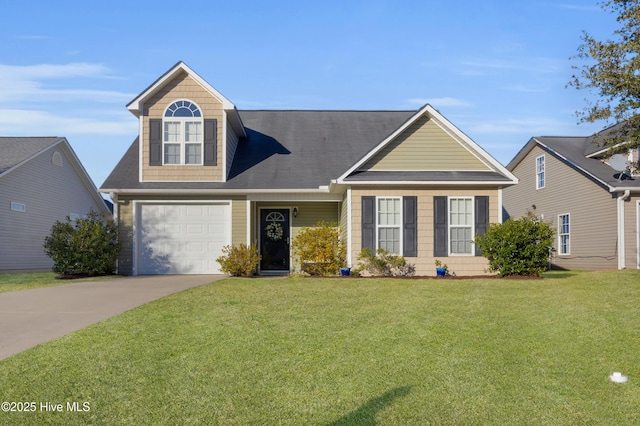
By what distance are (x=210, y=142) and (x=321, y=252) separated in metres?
4.86

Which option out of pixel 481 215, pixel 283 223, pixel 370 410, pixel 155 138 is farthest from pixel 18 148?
pixel 370 410

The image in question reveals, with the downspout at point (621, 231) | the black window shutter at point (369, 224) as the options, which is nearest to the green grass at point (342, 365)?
the black window shutter at point (369, 224)

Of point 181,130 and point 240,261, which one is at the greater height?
point 181,130

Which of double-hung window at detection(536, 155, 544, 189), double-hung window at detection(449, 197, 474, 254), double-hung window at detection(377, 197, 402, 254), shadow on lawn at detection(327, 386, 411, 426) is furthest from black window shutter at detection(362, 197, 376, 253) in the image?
double-hung window at detection(536, 155, 544, 189)

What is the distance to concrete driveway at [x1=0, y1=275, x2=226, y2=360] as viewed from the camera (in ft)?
27.7

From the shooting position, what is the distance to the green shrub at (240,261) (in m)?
17.7

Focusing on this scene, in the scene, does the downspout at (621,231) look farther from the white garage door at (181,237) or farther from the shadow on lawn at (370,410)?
the shadow on lawn at (370,410)

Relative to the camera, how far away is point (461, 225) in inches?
676

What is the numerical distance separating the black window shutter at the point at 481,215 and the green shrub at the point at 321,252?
373 centimetres

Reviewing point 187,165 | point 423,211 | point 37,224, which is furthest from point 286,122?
point 37,224

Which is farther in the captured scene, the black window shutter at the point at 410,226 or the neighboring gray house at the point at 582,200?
the neighboring gray house at the point at 582,200

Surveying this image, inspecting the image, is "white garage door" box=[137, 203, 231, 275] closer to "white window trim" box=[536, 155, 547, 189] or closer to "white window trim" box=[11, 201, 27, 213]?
"white window trim" box=[11, 201, 27, 213]

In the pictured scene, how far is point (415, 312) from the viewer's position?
991cm

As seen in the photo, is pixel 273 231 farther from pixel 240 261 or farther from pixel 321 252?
pixel 321 252
